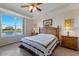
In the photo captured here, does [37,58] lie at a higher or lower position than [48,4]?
lower

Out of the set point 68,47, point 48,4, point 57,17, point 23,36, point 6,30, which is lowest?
point 68,47

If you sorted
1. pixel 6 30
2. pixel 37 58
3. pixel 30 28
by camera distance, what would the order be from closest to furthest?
pixel 37 58 → pixel 6 30 → pixel 30 28

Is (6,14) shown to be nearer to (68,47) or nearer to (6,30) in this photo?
(6,30)

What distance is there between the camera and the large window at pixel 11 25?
1582mm

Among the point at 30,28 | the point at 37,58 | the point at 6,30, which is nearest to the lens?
the point at 37,58

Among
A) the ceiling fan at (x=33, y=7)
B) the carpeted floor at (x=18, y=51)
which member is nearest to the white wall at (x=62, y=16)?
the ceiling fan at (x=33, y=7)

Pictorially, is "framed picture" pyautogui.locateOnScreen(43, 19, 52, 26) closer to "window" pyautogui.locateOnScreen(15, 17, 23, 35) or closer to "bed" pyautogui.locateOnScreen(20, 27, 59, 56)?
"bed" pyautogui.locateOnScreen(20, 27, 59, 56)

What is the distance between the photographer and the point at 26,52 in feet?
5.42

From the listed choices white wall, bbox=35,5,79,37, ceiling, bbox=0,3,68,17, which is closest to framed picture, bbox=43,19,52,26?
white wall, bbox=35,5,79,37

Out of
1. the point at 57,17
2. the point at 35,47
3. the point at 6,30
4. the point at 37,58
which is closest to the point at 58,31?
the point at 57,17

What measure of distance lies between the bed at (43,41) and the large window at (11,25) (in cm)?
22

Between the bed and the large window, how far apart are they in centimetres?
22

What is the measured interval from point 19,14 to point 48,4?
0.58 metres

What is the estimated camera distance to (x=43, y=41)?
1.70 metres
